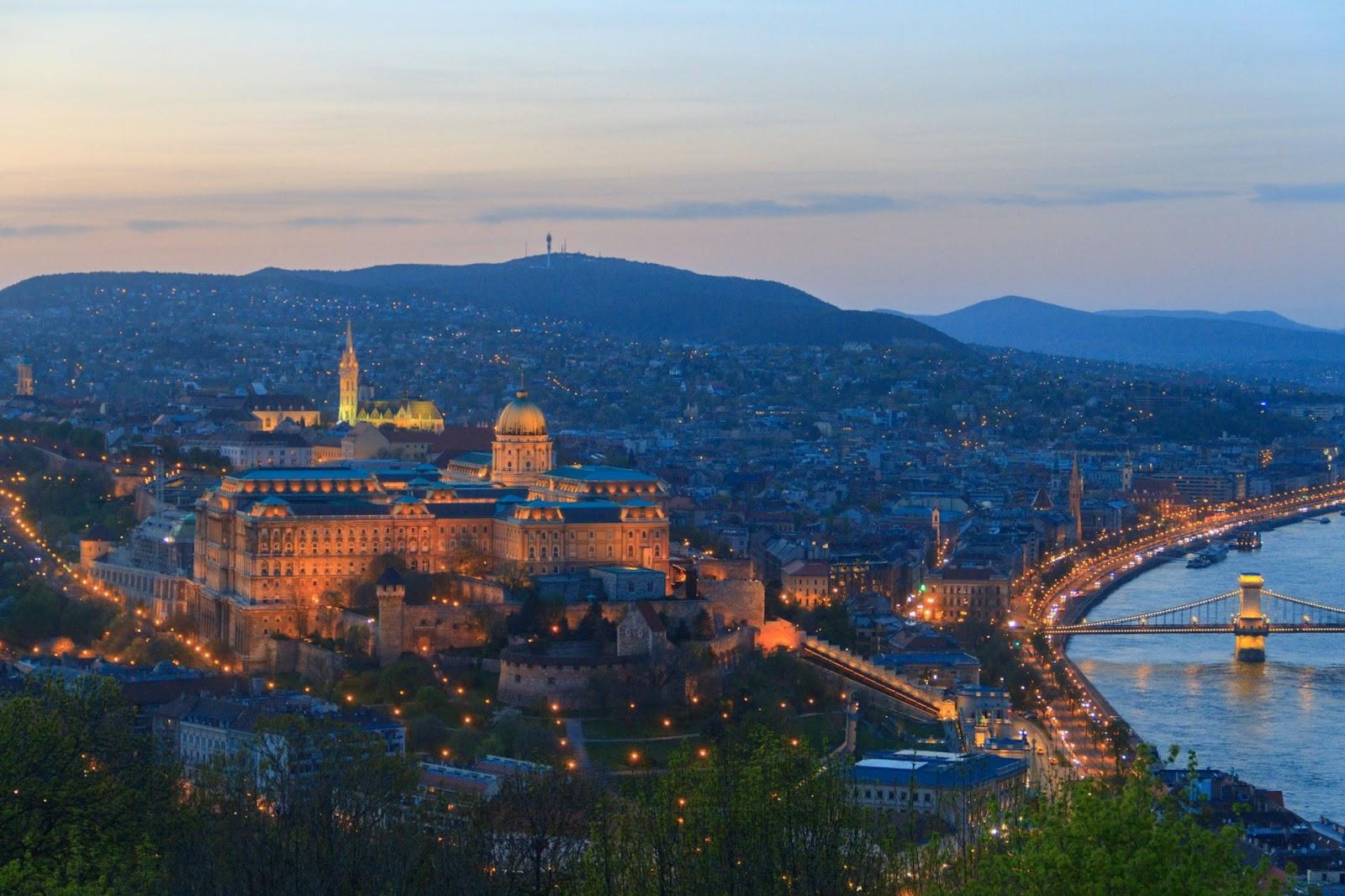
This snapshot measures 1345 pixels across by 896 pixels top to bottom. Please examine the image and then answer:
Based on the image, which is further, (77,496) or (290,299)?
(290,299)

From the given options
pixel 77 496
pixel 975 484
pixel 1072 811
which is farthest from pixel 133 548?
pixel 975 484

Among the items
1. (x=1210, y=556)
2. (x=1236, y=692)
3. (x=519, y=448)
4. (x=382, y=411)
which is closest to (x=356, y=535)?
(x=519, y=448)

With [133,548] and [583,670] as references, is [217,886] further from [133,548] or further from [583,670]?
[133,548]

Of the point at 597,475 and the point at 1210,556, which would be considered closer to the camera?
the point at 597,475

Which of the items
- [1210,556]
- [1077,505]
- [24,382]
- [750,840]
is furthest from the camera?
[24,382]

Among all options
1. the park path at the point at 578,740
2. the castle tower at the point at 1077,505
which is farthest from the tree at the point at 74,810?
the castle tower at the point at 1077,505

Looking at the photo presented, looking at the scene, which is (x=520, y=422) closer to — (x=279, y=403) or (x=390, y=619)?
(x=390, y=619)
